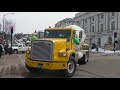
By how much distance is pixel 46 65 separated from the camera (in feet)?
48.2

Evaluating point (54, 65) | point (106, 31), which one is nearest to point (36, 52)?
point (54, 65)

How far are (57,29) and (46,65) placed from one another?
11.7 feet

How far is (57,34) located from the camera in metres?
17.3

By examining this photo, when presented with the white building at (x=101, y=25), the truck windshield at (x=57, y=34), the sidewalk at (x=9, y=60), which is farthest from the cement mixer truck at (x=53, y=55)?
the white building at (x=101, y=25)

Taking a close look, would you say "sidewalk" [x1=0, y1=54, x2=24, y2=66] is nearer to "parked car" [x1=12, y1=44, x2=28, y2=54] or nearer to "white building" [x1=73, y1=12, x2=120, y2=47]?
"parked car" [x1=12, y1=44, x2=28, y2=54]

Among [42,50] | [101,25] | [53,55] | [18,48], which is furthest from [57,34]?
[101,25]

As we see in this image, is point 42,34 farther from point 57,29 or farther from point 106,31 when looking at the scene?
point 106,31

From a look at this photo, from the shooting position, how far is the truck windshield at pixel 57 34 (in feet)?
55.7

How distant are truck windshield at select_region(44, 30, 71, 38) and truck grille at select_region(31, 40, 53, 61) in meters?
2.12

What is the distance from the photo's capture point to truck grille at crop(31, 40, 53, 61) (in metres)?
14.9

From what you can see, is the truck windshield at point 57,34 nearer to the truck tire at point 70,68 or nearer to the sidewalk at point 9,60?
the truck tire at point 70,68

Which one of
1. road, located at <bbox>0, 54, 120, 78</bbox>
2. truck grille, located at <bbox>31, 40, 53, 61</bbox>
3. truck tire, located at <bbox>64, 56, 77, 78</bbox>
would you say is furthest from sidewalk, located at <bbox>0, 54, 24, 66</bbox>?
truck tire, located at <bbox>64, 56, 77, 78</bbox>

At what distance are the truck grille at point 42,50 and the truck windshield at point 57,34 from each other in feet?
6.95
